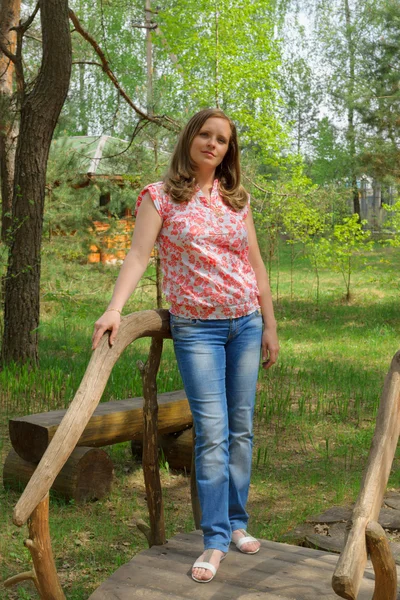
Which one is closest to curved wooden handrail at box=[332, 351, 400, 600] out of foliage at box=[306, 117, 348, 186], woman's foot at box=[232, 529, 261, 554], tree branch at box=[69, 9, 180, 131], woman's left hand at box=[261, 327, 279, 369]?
woman's left hand at box=[261, 327, 279, 369]

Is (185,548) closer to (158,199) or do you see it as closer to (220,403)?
(220,403)

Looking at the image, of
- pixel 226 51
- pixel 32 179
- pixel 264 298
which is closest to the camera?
pixel 264 298

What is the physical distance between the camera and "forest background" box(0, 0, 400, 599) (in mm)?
4891

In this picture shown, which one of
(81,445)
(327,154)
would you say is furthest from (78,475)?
(327,154)

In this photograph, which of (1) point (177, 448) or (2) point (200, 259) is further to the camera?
(1) point (177, 448)

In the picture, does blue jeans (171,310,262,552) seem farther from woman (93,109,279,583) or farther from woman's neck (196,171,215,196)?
woman's neck (196,171,215,196)

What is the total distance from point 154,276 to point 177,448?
852cm

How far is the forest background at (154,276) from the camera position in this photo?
4891 millimetres

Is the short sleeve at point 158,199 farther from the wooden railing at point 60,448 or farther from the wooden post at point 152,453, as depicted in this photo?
the wooden post at point 152,453

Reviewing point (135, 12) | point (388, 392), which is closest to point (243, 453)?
point (388, 392)

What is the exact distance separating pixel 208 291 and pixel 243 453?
2.11 ft

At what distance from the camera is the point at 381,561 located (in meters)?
1.87

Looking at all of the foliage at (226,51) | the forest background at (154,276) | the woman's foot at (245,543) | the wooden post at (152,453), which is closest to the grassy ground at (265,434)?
the forest background at (154,276)

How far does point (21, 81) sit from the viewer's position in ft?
25.8
